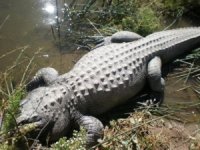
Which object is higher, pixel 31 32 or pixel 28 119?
pixel 31 32

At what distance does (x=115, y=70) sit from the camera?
5.69 m

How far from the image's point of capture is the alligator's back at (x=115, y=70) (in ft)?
17.9

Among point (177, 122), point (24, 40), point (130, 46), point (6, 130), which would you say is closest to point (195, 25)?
point (130, 46)

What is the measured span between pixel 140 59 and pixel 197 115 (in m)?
1.08

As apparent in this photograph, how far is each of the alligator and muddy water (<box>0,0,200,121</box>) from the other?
42 centimetres

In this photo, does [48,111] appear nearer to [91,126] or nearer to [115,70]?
[91,126]

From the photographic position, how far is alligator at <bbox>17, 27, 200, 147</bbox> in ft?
16.9

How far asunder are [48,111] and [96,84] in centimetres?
76

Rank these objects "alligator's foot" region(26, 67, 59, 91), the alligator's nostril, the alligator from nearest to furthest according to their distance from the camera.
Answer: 1. the alligator's nostril
2. the alligator
3. "alligator's foot" region(26, 67, 59, 91)

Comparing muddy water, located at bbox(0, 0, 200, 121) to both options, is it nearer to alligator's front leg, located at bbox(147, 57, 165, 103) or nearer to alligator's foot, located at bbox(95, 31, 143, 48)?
alligator's front leg, located at bbox(147, 57, 165, 103)

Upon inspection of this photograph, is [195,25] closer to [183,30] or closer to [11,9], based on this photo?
[183,30]

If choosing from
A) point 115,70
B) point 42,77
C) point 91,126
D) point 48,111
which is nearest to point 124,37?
point 115,70

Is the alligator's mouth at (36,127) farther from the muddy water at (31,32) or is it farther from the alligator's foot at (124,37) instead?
the alligator's foot at (124,37)

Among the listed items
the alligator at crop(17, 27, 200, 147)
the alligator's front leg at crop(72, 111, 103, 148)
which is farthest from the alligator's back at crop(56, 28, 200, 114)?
the alligator's front leg at crop(72, 111, 103, 148)
